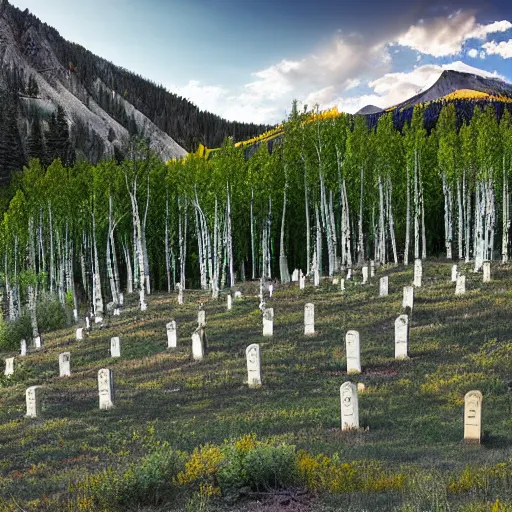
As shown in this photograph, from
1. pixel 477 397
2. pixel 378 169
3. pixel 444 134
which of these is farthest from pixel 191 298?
pixel 477 397

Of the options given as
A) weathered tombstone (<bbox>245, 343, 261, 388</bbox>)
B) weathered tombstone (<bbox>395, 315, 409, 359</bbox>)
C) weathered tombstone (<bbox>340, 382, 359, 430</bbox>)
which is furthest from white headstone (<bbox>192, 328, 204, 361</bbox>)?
weathered tombstone (<bbox>340, 382, 359, 430</bbox>)

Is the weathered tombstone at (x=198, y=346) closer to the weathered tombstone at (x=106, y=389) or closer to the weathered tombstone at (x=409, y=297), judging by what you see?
the weathered tombstone at (x=106, y=389)

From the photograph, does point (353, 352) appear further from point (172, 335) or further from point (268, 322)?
point (172, 335)

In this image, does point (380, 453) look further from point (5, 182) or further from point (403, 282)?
point (5, 182)

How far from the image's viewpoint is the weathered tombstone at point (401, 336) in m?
16.8

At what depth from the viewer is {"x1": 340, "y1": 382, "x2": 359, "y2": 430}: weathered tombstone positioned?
11.8 metres

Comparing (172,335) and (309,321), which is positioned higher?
(309,321)

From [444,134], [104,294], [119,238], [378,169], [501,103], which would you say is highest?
[501,103]

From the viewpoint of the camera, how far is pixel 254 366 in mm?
16406

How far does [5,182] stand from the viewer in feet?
250

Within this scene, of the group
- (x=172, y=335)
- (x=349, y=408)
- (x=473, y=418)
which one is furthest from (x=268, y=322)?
(x=473, y=418)

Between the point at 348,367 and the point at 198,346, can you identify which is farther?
the point at 198,346

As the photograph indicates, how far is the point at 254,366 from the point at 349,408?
499 centimetres

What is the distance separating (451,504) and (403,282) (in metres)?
26.1
